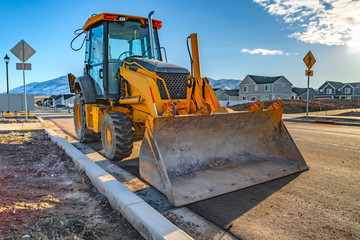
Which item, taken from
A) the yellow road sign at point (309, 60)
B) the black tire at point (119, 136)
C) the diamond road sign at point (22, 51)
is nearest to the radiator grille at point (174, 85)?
the black tire at point (119, 136)

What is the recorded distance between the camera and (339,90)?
218ft

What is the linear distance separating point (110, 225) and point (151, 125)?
1.51m

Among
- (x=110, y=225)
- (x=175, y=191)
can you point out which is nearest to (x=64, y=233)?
(x=110, y=225)

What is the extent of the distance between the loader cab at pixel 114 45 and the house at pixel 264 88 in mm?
45314

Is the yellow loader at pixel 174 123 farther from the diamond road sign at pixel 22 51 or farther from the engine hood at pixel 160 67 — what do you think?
the diamond road sign at pixel 22 51

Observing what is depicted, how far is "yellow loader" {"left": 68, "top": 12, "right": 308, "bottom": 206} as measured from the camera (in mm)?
3785

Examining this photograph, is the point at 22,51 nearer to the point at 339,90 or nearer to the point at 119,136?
the point at 119,136

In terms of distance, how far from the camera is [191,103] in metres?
4.80

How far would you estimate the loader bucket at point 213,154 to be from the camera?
3.55m

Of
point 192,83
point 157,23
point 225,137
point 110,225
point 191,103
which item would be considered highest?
point 157,23

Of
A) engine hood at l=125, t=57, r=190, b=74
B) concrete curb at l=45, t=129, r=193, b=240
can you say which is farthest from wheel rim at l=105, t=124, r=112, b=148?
engine hood at l=125, t=57, r=190, b=74

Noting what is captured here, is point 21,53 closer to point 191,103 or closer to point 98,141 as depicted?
point 98,141

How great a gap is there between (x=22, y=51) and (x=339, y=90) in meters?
72.7

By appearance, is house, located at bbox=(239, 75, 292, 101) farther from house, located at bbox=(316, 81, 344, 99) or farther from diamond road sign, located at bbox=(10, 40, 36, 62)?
diamond road sign, located at bbox=(10, 40, 36, 62)
